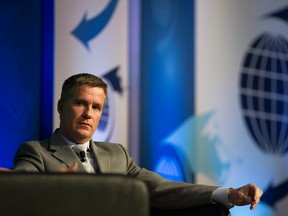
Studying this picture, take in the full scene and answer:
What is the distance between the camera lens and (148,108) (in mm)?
3477

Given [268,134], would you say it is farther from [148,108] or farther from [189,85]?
[148,108]

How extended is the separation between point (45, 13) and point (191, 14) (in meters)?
1.12

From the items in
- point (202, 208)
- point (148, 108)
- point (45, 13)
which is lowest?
point (202, 208)

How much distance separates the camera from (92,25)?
128 inches

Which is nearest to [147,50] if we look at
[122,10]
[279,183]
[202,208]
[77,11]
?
[122,10]

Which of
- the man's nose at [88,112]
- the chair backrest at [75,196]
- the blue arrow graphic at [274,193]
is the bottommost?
the blue arrow graphic at [274,193]

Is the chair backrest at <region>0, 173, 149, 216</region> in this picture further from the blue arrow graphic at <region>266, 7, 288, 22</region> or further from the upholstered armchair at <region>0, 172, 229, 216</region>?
the blue arrow graphic at <region>266, 7, 288, 22</region>

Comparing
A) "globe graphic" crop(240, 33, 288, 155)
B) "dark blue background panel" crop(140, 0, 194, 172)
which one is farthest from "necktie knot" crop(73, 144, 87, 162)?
"globe graphic" crop(240, 33, 288, 155)

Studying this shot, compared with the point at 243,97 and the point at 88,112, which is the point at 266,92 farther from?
the point at 88,112

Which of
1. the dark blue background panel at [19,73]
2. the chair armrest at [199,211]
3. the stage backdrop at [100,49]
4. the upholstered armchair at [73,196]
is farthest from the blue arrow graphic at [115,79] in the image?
the upholstered armchair at [73,196]

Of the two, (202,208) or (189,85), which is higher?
(189,85)

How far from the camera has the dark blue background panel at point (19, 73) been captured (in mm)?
2840

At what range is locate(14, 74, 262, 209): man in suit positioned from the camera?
197cm

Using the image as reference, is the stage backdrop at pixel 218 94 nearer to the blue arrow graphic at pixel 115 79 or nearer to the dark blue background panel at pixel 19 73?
the blue arrow graphic at pixel 115 79
